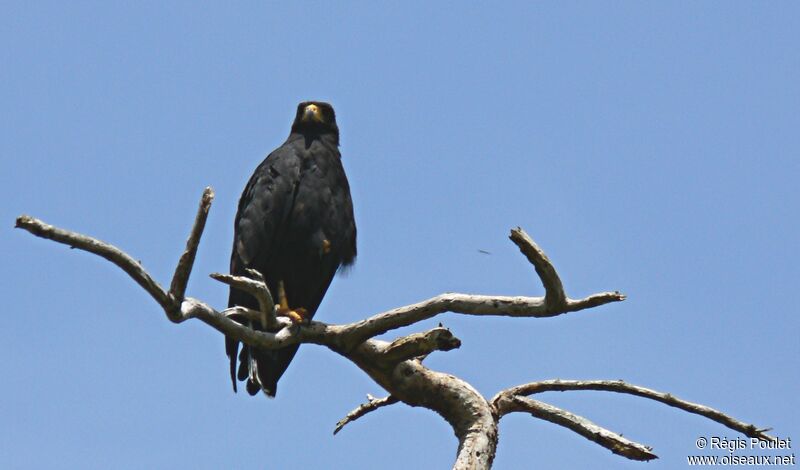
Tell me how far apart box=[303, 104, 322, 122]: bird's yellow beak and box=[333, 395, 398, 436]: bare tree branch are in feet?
8.15

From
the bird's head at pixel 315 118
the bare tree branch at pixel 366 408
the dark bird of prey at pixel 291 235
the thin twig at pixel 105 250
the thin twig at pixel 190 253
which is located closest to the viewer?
the thin twig at pixel 105 250

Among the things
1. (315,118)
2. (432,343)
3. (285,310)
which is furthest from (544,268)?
(315,118)

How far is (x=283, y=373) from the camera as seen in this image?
6.71m

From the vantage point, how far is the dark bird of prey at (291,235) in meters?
6.71

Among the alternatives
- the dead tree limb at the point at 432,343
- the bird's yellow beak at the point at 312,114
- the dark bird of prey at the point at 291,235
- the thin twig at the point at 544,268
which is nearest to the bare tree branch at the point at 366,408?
the dead tree limb at the point at 432,343

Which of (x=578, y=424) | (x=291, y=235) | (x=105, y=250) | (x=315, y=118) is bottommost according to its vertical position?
(x=105, y=250)

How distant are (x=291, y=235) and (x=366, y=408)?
1328 mm

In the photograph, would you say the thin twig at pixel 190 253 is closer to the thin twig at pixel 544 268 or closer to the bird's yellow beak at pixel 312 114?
the thin twig at pixel 544 268

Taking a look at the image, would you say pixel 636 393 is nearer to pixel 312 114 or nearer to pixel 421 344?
pixel 421 344

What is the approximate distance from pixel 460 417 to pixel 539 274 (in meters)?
1.48

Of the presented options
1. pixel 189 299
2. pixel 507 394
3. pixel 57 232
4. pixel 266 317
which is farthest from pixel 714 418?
pixel 57 232

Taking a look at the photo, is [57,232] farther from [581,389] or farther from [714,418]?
[714,418]

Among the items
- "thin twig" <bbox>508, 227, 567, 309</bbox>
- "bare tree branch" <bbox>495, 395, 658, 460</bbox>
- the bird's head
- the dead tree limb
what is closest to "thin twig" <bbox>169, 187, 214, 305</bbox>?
the dead tree limb

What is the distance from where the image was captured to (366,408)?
5.99 meters
